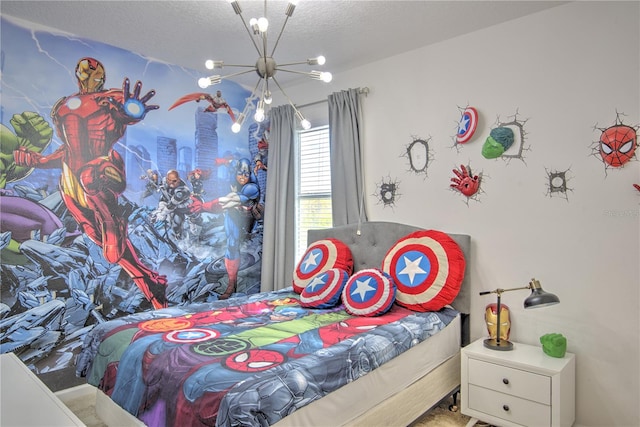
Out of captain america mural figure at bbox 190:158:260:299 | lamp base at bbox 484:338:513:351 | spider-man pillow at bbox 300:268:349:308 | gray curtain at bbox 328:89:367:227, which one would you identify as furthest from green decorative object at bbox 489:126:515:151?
captain america mural figure at bbox 190:158:260:299

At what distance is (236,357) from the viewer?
1.80m

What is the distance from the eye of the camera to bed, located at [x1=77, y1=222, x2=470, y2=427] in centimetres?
155

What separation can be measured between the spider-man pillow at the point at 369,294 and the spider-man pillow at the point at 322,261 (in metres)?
0.41

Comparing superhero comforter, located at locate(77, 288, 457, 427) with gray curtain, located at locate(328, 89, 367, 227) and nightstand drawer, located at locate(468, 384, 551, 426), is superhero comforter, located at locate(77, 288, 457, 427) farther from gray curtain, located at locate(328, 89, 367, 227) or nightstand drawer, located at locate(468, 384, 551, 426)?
gray curtain, located at locate(328, 89, 367, 227)

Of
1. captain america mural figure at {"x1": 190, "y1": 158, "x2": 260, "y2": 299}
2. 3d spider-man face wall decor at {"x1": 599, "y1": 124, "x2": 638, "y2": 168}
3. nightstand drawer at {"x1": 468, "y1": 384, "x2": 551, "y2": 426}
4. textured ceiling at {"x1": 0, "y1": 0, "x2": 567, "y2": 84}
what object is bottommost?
nightstand drawer at {"x1": 468, "y1": 384, "x2": 551, "y2": 426}

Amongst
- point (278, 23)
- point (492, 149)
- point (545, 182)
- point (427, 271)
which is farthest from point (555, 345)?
point (278, 23)

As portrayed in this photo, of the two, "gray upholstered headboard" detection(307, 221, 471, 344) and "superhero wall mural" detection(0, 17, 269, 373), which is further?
"gray upholstered headboard" detection(307, 221, 471, 344)

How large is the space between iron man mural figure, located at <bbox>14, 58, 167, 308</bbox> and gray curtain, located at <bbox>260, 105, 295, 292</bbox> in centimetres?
110

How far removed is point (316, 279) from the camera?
295 cm

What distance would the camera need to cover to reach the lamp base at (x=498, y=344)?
7.97 feet

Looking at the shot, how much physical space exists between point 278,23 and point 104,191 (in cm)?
173

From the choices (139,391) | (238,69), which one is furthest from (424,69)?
(139,391)

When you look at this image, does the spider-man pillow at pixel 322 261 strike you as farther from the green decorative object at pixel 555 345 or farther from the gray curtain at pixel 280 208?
the green decorative object at pixel 555 345

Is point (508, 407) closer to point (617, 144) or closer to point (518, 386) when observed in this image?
point (518, 386)
